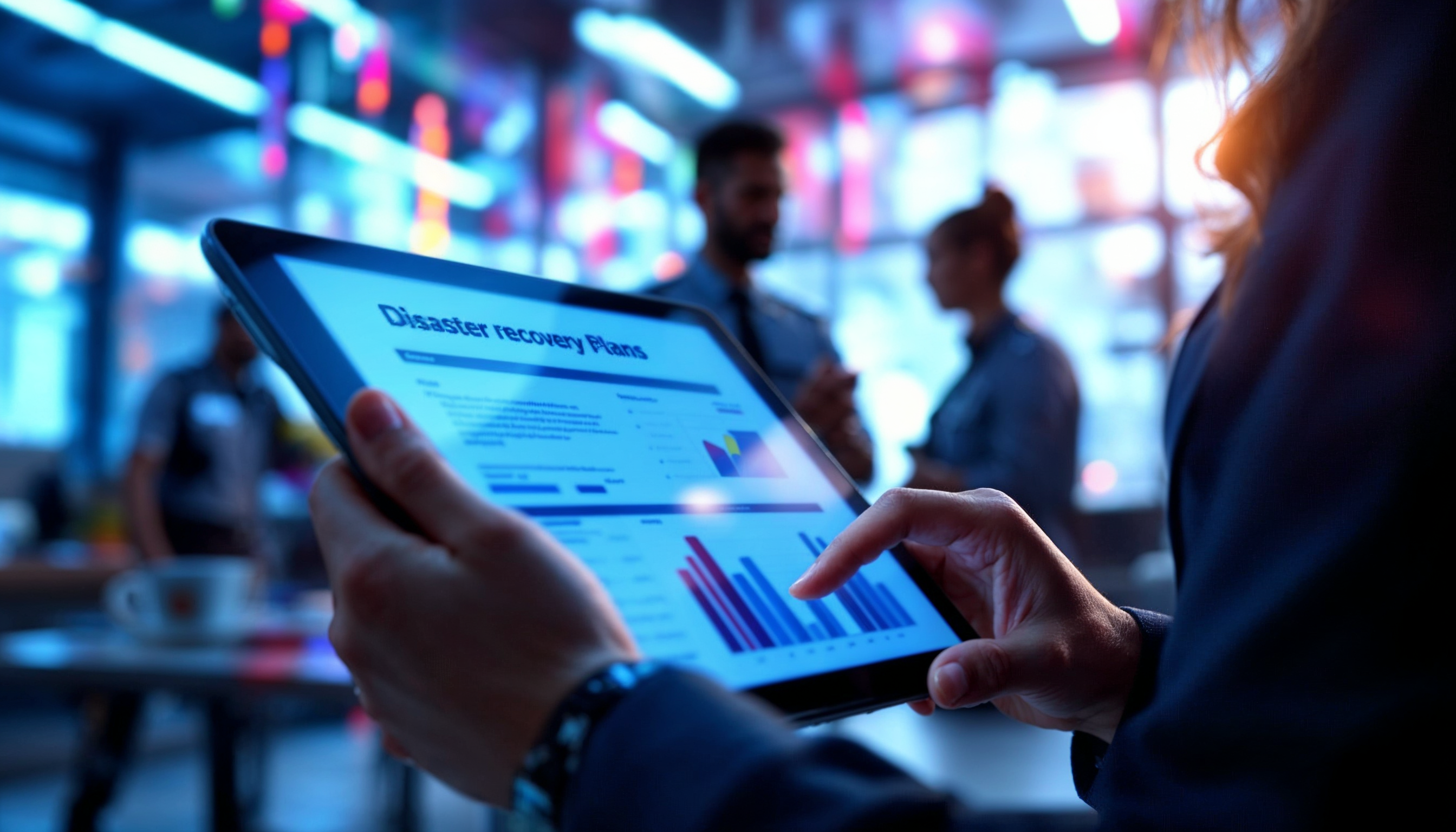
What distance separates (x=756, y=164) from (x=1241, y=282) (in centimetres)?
197

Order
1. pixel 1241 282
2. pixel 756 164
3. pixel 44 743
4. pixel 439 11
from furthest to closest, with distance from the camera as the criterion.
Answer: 1. pixel 439 11
2. pixel 44 743
3. pixel 756 164
4. pixel 1241 282

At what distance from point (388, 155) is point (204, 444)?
10.7 feet

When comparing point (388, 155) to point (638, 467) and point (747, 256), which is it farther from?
point (638, 467)

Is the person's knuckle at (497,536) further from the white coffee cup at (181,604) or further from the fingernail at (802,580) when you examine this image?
the white coffee cup at (181,604)

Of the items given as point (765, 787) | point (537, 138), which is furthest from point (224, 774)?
point (537, 138)

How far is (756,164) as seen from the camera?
237cm

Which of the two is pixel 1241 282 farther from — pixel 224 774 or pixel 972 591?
pixel 224 774

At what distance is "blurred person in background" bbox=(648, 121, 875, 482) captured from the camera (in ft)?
6.78

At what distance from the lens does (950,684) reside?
0.49 metres

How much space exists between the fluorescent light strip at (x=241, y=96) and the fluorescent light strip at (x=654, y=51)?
1160 millimetres

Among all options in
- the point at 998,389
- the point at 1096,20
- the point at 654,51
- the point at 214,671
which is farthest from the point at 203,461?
the point at 1096,20

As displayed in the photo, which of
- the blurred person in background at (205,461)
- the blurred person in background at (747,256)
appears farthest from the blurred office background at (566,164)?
the blurred person in background at (747,256)

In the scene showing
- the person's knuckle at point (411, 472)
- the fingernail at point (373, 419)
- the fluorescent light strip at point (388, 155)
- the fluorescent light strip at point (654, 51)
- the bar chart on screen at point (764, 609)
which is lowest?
the bar chart on screen at point (764, 609)

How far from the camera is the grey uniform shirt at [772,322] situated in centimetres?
203
